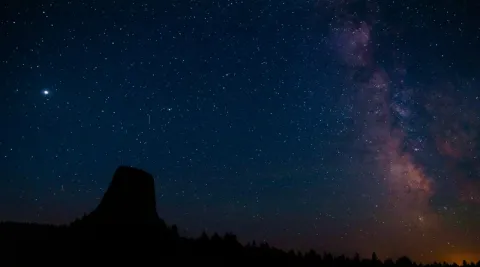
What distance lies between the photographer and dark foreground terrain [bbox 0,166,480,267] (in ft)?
75.8

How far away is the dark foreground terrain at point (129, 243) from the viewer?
2309cm

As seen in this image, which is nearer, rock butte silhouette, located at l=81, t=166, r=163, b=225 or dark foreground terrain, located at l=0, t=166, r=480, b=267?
dark foreground terrain, located at l=0, t=166, r=480, b=267

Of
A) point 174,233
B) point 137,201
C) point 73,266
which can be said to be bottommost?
point 73,266

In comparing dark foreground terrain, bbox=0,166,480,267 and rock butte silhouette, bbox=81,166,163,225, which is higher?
rock butte silhouette, bbox=81,166,163,225

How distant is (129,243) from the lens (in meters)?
27.0

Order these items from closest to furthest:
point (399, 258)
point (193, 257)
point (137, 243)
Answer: point (193, 257), point (137, 243), point (399, 258)

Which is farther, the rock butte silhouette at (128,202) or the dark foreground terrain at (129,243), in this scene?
the rock butte silhouette at (128,202)

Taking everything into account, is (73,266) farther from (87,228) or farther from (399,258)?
(399,258)

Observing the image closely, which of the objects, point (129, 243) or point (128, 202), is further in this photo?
point (128, 202)

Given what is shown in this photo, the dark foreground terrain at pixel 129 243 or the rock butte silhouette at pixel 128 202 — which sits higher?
the rock butte silhouette at pixel 128 202

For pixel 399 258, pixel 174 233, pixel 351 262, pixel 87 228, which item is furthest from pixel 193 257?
pixel 399 258

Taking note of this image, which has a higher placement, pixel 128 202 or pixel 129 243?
pixel 128 202

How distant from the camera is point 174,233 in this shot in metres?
31.7

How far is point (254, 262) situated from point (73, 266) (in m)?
11.1
